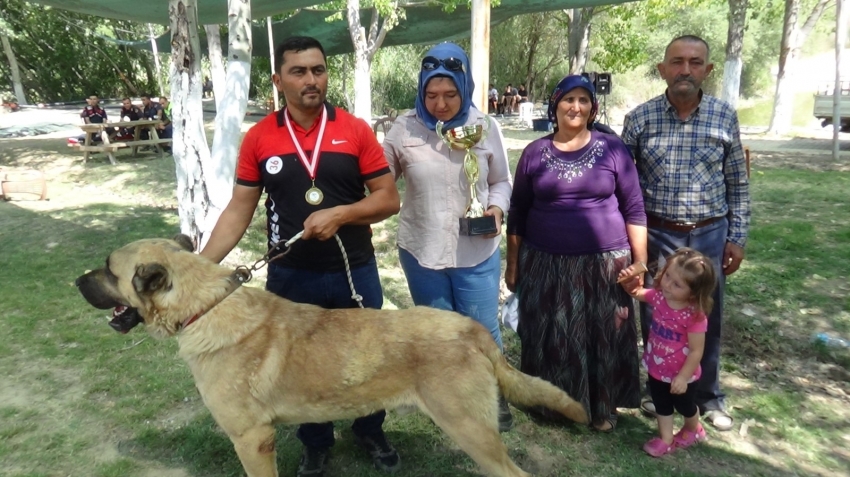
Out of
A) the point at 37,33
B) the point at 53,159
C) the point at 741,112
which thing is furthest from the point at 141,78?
the point at 741,112

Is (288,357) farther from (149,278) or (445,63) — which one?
(445,63)

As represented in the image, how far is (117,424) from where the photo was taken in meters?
3.72

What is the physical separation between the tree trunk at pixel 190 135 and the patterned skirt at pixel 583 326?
3961 millimetres

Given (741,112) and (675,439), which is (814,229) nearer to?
(675,439)

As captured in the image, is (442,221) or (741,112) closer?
(442,221)

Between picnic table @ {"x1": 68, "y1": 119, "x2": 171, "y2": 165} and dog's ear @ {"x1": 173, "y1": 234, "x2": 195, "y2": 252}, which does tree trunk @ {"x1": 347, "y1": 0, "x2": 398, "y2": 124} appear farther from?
dog's ear @ {"x1": 173, "y1": 234, "x2": 195, "y2": 252}

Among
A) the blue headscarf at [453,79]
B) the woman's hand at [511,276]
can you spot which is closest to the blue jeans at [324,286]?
the blue headscarf at [453,79]

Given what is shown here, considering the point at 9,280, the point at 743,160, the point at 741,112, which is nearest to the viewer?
the point at 743,160

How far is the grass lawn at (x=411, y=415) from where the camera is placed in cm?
327

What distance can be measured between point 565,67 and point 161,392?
33.9 meters

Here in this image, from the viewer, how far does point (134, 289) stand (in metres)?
2.39

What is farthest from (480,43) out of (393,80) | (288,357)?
(393,80)

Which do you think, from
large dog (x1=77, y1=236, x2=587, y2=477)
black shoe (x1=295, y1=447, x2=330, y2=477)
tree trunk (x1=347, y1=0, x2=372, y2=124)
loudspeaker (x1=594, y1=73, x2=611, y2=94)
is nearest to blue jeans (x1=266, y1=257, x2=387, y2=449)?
black shoe (x1=295, y1=447, x2=330, y2=477)

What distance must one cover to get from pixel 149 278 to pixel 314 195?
794 millimetres
